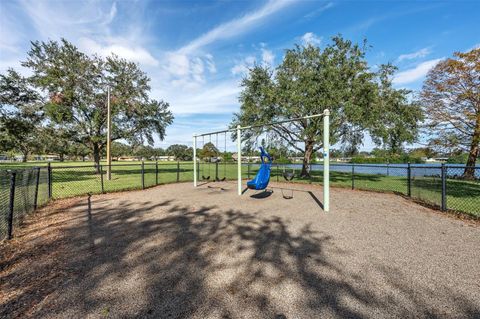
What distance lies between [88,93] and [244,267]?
20751mm

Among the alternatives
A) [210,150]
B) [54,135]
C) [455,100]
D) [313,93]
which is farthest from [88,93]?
[455,100]

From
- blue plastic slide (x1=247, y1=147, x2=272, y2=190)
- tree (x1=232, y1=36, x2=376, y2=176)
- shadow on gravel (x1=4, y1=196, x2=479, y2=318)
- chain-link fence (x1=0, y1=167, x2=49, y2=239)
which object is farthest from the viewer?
tree (x1=232, y1=36, x2=376, y2=176)

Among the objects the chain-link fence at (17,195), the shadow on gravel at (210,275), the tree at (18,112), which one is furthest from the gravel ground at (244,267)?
the tree at (18,112)

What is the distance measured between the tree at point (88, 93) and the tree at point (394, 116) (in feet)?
58.7

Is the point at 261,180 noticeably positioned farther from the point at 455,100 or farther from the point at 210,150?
the point at 455,100

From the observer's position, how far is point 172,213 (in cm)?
625

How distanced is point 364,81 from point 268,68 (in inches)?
242

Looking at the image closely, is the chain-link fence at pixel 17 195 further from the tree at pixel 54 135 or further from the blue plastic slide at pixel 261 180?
the tree at pixel 54 135

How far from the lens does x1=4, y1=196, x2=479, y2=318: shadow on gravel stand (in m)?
2.29

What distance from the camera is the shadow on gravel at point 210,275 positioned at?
2295mm

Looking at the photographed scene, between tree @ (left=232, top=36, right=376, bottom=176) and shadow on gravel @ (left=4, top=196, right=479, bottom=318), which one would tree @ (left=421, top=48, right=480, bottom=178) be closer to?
tree @ (left=232, top=36, right=376, bottom=176)

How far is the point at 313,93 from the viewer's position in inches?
480

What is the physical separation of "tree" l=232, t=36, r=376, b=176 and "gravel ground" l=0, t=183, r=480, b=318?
7.91m

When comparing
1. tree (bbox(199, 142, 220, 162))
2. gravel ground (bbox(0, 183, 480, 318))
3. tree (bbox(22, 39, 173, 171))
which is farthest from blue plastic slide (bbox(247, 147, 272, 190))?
tree (bbox(22, 39, 173, 171))
